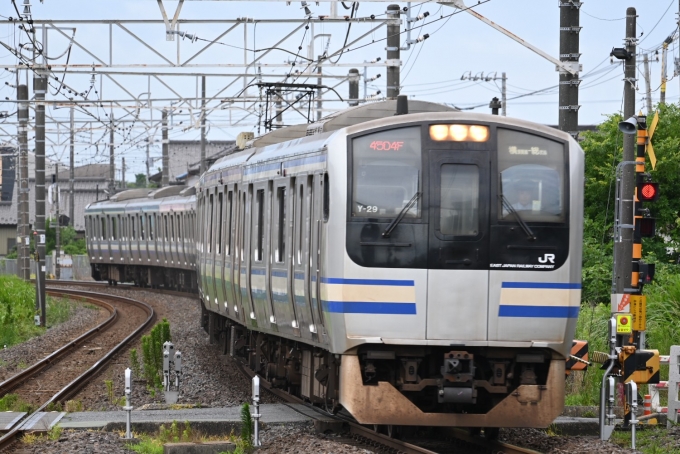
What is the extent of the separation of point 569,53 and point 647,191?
224 cm

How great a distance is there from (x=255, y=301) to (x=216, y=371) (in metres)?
3.57

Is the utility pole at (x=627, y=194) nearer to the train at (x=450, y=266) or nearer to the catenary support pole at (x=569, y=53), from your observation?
the catenary support pole at (x=569, y=53)

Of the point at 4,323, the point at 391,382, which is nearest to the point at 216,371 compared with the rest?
the point at 391,382

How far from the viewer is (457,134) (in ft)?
33.3

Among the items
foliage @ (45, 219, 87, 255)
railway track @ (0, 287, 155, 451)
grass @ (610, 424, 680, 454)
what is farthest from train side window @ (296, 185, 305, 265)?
foliage @ (45, 219, 87, 255)

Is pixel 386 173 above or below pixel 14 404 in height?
above

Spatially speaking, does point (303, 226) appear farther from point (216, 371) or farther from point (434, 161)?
point (216, 371)

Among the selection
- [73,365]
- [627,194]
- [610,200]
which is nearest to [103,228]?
[610,200]

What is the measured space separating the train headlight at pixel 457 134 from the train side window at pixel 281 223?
2.73m

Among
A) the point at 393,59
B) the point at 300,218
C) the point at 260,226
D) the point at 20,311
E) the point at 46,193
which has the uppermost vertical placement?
the point at 393,59

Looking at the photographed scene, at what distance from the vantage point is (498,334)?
10000mm

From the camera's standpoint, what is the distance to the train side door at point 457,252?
9914 millimetres

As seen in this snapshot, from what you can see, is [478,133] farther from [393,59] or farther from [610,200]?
Result: [610,200]

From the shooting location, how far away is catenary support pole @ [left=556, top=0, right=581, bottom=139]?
13000mm
